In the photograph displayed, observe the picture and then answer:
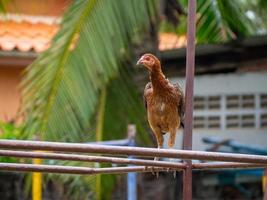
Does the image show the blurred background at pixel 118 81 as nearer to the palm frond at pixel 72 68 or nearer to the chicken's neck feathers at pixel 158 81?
the palm frond at pixel 72 68

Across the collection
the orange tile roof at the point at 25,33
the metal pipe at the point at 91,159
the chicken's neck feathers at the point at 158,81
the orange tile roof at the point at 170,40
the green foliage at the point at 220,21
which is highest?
the orange tile roof at the point at 170,40

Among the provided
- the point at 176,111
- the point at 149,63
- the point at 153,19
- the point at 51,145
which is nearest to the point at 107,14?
the point at 153,19

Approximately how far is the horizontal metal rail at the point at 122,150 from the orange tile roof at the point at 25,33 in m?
6.11

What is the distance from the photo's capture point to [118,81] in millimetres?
8062

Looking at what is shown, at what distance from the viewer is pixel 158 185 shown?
9.28 m

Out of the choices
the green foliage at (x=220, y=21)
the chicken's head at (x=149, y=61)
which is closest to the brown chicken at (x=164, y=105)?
the chicken's head at (x=149, y=61)

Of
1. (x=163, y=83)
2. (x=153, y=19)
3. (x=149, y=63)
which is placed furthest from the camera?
(x=153, y=19)

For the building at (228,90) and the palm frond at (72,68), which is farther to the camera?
the building at (228,90)

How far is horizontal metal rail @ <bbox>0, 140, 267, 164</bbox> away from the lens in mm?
2701

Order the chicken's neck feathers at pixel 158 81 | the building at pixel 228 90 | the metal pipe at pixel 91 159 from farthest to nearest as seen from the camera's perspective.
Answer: the building at pixel 228 90, the chicken's neck feathers at pixel 158 81, the metal pipe at pixel 91 159

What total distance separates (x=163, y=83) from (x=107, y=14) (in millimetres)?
2605

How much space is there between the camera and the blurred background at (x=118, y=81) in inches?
272

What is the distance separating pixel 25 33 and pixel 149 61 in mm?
5961

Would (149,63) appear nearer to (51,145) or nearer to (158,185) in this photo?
(51,145)
